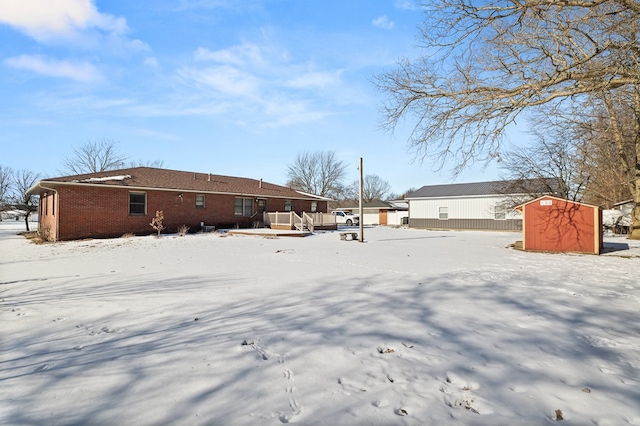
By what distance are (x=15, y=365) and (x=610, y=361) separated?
5.77 meters

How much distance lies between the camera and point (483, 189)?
29.1m

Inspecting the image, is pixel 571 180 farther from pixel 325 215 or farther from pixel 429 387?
pixel 429 387

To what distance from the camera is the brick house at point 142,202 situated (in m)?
16.0

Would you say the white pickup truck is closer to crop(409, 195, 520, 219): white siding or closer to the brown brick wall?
crop(409, 195, 520, 219): white siding

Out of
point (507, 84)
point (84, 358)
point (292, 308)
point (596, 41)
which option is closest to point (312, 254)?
point (292, 308)

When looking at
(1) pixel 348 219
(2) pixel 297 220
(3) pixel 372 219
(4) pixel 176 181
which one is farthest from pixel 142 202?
(3) pixel 372 219

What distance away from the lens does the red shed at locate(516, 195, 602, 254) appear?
1234 centimetres

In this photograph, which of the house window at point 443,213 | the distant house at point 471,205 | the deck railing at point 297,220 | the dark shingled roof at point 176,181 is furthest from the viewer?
the house window at point 443,213

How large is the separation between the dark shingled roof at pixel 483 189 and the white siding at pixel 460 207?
0.46m

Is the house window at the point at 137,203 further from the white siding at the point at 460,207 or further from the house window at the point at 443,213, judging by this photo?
the house window at the point at 443,213

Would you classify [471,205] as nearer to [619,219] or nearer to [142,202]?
[619,219]

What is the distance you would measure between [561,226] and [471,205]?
1647 cm

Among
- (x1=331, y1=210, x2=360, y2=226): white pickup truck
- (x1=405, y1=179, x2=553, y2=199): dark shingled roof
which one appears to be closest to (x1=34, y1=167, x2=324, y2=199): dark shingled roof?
(x1=331, y1=210, x2=360, y2=226): white pickup truck

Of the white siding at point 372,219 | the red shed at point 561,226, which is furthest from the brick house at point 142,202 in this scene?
the white siding at point 372,219
